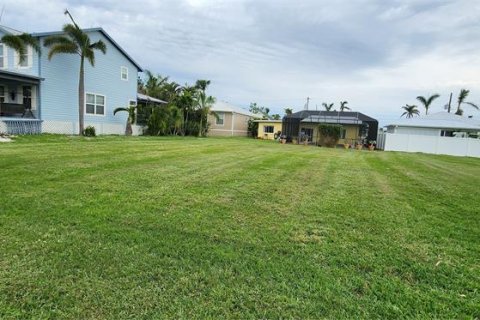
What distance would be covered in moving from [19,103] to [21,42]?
3892 mm

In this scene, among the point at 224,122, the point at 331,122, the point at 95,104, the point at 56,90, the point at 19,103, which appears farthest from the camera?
the point at 224,122

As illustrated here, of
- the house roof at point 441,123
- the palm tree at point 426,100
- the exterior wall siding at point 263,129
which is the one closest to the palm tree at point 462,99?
the palm tree at point 426,100

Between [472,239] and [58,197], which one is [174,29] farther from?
[472,239]

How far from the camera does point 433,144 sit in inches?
939

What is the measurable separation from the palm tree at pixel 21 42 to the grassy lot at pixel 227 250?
13.9m

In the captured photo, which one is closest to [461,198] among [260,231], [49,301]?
[260,231]

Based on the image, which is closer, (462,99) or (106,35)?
(106,35)

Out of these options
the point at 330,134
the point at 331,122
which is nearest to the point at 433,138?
the point at 330,134

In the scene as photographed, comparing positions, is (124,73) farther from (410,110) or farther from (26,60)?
(410,110)

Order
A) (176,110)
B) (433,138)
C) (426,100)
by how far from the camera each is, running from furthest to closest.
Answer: (426,100)
(176,110)
(433,138)

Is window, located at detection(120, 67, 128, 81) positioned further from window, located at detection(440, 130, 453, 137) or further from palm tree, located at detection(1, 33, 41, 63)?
window, located at detection(440, 130, 453, 137)

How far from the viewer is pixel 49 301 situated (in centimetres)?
241

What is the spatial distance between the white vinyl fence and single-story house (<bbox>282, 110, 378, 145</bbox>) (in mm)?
2947

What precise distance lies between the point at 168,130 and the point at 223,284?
2466cm
